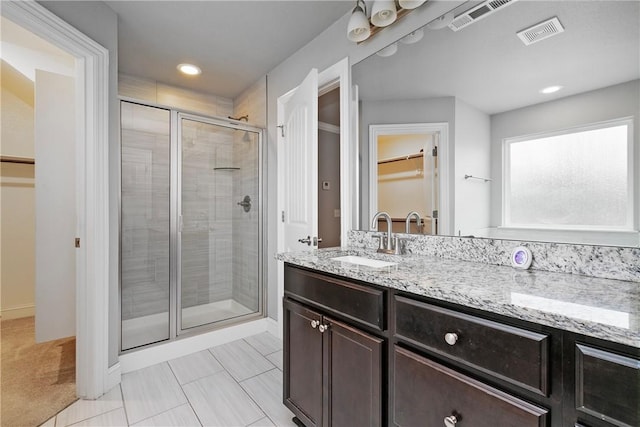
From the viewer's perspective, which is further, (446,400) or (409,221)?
(409,221)

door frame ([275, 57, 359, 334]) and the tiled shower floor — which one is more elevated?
door frame ([275, 57, 359, 334])

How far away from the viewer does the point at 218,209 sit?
116 inches

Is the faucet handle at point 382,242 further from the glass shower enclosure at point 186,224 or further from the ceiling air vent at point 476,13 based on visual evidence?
the glass shower enclosure at point 186,224

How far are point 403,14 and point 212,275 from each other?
8.91 feet

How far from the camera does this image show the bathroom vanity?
2.04 feet

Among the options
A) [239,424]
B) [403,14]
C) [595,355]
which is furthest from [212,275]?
[595,355]

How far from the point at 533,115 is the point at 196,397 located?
2.35 meters

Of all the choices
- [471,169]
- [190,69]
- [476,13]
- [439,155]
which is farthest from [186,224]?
[476,13]

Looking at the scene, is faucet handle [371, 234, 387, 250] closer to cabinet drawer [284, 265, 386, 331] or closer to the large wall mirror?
the large wall mirror

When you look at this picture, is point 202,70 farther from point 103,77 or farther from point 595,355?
point 595,355

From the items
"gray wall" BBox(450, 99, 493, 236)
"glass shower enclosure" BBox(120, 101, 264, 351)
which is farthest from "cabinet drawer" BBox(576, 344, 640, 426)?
"glass shower enclosure" BBox(120, 101, 264, 351)

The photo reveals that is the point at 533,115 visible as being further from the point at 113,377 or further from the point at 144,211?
the point at 113,377

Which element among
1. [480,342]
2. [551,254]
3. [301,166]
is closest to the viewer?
[480,342]

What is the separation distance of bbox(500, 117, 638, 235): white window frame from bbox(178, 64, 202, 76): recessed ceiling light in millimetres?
2784
